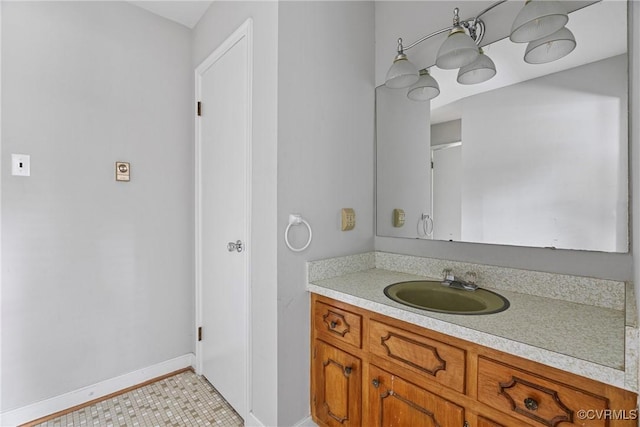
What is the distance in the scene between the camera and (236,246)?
66.6 inches

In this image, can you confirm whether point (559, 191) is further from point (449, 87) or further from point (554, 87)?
point (449, 87)

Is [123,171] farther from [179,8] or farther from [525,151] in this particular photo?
[525,151]

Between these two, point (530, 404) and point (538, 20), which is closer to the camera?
point (530, 404)

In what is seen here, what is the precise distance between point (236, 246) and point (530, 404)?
→ 142cm

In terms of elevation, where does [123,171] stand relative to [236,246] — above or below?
above

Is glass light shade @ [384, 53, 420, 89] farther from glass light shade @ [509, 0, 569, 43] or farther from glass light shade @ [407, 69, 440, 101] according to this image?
glass light shade @ [509, 0, 569, 43]

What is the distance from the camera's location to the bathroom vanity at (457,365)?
2.43ft

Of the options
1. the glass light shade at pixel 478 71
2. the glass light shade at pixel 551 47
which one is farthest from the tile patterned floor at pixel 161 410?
the glass light shade at pixel 551 47

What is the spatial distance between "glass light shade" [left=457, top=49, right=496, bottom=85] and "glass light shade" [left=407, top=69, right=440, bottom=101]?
13cm

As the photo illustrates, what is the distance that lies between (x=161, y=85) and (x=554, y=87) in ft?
7.57

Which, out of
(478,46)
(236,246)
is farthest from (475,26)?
(236,246)

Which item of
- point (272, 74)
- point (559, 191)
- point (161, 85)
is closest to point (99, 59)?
point (161, 85)

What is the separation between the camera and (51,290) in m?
1.70

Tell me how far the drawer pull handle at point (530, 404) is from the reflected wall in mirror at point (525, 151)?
0.68 meters
